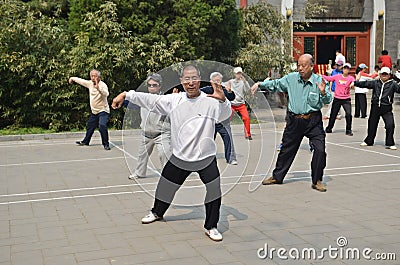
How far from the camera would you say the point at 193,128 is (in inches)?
223

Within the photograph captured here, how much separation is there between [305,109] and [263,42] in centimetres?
1154

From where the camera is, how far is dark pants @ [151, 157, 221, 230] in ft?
18.8

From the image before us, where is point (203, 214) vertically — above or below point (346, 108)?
below

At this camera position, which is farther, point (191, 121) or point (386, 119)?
point (386, 119)

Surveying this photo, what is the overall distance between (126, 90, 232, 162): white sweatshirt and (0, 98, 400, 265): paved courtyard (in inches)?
35.3

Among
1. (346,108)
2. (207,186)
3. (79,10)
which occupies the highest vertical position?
(79,10)

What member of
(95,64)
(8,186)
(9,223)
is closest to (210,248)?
(9,223)

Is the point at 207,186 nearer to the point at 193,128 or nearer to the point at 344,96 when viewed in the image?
the point at 193,128

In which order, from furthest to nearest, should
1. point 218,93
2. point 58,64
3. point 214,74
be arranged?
point 58,64, point 214,74, point 218,93

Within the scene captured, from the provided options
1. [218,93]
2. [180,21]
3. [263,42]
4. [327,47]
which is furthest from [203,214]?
[327,47]

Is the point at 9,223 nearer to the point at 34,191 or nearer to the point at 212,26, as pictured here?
the point at 34,191

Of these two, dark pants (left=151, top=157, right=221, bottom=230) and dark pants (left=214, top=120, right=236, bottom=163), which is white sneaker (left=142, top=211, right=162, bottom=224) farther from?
dark pants (left=214, top=120, right=236, bottom=163)

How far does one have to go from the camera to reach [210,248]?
5414mm

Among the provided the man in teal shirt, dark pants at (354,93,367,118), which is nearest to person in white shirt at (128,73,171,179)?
the man in teal shirt
